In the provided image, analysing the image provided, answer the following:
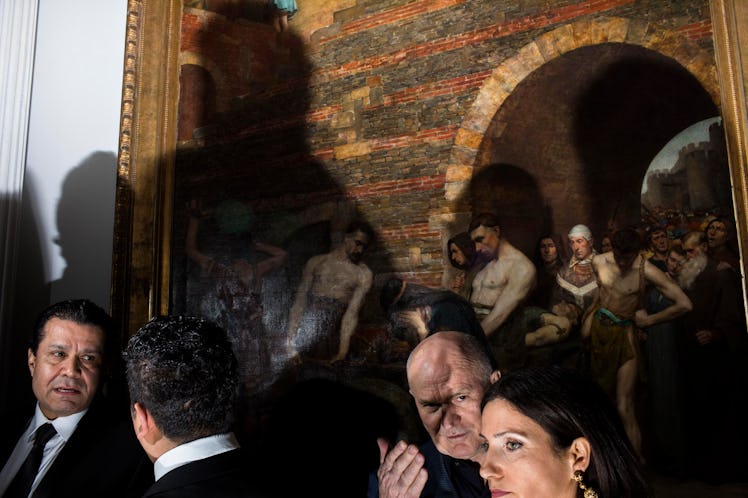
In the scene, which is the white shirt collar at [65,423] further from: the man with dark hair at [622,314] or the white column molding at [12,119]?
the man with dark hair at [622,314]

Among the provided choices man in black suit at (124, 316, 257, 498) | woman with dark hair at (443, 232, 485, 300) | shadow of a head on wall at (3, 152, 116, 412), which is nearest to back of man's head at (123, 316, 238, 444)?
man in black suit at (124, 316, 257, 498)

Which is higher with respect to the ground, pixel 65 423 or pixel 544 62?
pixel 544 62

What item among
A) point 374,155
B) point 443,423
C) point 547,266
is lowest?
point 443,423

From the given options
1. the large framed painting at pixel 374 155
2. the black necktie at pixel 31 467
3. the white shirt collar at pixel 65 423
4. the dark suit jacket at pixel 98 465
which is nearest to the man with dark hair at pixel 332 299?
the large framed painting at pixel 374 155

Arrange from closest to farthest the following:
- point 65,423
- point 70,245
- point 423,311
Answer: point 65,423 → point 423,311 → point 70,245

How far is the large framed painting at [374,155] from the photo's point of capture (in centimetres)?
307

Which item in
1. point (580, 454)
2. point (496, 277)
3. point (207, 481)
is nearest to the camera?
point (580, 454)

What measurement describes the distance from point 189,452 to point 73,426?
130cm

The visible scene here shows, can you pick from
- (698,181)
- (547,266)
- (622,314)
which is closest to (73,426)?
(547,266)

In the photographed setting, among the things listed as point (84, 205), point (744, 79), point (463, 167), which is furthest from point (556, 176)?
point (84, 205)

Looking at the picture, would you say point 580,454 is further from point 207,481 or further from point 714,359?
point 714,359

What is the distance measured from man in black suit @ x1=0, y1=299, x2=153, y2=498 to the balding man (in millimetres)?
1183

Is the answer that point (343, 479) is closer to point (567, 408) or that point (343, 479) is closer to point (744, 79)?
point (567, 408)

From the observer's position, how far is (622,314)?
10.0 feet
